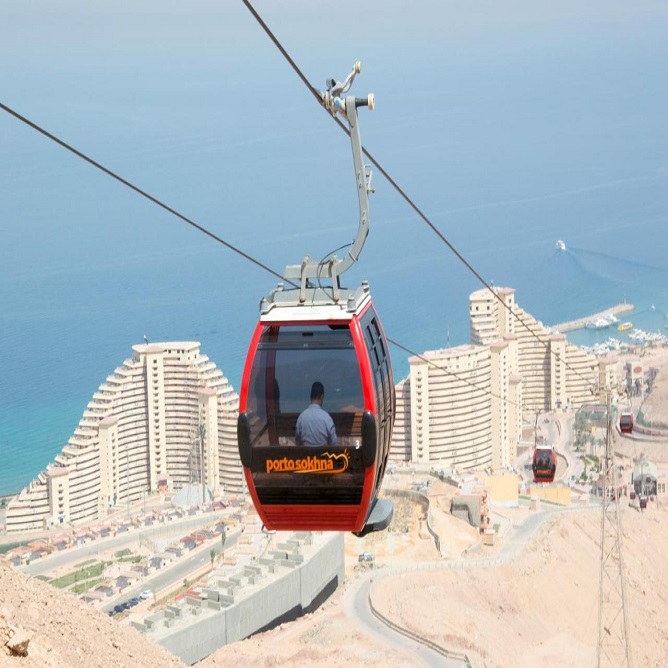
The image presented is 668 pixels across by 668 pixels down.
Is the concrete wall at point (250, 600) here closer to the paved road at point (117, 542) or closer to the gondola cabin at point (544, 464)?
the gondola cabin at point (544, 464)

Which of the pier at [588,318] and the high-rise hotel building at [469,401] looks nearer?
the high-rise hotel building at [469,401]

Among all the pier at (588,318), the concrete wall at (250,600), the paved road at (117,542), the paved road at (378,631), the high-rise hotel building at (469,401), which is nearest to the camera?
the concrete wall at (250,600)

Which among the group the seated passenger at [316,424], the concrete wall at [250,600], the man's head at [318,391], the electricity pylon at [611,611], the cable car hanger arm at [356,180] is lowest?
the electricity pylon at [611,611]

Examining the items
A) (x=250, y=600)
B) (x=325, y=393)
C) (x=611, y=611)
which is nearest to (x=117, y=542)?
(x=611, y=611)

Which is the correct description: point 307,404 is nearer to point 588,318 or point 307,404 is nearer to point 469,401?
point 469,401

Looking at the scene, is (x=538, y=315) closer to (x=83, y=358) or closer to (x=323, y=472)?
(x=83, y=358)

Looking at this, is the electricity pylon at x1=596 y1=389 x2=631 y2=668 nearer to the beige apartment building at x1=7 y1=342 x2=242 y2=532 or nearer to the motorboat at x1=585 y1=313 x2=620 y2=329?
the beige apartment building at x1=7 y1=342 x2=242 y2=532

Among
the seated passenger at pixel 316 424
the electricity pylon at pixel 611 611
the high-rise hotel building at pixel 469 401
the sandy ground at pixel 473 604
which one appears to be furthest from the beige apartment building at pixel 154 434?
the seated passenger at pixel 316 424
